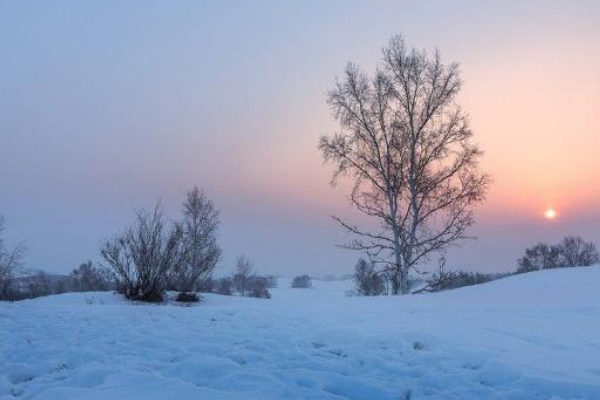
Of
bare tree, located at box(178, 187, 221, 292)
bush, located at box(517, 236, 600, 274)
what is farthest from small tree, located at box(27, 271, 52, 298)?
bush, located at box(517, 236, 600, 274)

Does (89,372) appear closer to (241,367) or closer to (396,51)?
(241,367)

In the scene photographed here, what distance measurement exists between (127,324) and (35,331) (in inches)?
52.3

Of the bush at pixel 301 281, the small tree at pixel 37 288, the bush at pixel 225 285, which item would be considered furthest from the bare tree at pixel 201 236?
the bush at pixel 301 281

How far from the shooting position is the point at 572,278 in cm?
1162

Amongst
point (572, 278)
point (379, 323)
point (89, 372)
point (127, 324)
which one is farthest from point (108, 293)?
point (572, 278)

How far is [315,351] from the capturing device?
627cm

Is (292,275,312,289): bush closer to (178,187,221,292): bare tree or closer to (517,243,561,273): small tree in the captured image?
(517,243,561,273): small tree

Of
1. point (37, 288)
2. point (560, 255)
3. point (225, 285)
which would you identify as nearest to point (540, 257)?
point (560, 255)

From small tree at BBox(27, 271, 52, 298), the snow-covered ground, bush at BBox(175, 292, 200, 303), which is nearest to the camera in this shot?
the snow-covered ground

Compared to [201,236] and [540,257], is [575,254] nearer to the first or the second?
[540,257]

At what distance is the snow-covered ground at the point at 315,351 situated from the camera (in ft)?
15.2

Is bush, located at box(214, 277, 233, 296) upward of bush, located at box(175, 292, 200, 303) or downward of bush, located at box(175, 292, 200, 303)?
upward

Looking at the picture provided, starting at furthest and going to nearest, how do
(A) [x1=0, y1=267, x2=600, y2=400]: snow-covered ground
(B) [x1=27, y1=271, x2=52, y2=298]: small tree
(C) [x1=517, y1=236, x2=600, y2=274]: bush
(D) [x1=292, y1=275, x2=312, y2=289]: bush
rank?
(D) [x1=292, y1=275, x2=312, y2=289]: bush, (C) [x1=517, y1=236, x2=600, y2=274]: bush, (B) [x1=27, y1=271, x2=52, y2=298]: small tree, (A) [x1=0, y1=267, x2=600, y2=400]: snow-covered ground

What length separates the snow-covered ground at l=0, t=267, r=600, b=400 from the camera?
462 centimetres
